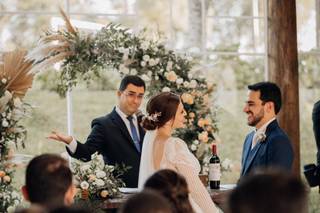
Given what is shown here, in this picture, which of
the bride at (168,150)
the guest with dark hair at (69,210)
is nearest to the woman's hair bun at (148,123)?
the bride at (168,150)

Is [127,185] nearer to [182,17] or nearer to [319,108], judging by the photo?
[319,108]

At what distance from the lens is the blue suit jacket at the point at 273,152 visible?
200 inches

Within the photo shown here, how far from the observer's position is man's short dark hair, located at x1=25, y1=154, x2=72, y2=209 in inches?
113

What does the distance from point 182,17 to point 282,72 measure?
52.6 inches

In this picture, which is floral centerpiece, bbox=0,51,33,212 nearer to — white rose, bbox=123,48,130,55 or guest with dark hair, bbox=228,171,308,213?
white rose, bbox=123,48,130,55

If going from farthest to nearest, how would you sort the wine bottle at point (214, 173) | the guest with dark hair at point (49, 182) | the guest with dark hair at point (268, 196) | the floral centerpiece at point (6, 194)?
the floral centerpiece at point (6, 194), the wine bottle at point (214, 173), the guest with dark hair at point (49, 182), the guest with dark hair at point (268, 196)

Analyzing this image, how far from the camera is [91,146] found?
5602 mm

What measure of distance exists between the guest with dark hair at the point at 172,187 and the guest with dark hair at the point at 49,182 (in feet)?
0.95

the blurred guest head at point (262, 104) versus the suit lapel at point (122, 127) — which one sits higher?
the blurred guest head at point (262, 104)

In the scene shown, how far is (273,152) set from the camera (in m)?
5.10

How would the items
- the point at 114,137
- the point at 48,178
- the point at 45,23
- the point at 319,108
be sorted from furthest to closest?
the point at 45,23
the point at 319,108
the point at 114,137
the point at 48,178

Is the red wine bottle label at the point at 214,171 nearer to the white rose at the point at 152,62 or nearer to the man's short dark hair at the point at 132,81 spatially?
the man's short dark hair at the point at 132,81

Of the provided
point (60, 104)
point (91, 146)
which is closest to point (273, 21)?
point (91, 146)

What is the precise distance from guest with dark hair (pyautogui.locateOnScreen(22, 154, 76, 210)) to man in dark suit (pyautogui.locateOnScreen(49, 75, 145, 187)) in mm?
2590
